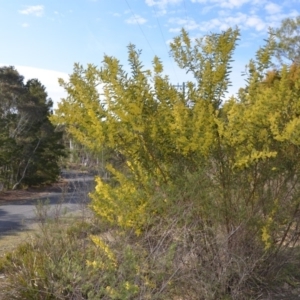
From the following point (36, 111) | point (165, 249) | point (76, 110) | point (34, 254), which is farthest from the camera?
point (36, 111)

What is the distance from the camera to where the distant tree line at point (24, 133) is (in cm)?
2725

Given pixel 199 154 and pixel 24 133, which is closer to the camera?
pixel 199 154

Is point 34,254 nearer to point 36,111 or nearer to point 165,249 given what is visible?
point 165,249

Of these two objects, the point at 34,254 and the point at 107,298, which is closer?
the point at 107,298

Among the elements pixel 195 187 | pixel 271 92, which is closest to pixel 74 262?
pixel 195 187

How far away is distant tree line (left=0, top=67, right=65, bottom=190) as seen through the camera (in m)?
27.2

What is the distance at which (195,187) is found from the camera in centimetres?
470

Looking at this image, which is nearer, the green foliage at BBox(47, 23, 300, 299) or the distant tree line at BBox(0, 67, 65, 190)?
the green foliage at BBox(47, 23, 300, 299)

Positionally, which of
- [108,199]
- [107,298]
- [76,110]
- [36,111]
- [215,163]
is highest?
[36,111]

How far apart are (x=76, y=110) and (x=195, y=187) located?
1.35m

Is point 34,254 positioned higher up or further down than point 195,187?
further down

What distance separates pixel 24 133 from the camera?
28.7 m

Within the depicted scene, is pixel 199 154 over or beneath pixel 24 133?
beneath

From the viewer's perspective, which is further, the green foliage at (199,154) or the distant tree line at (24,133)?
the distant tree line at (24,133)
